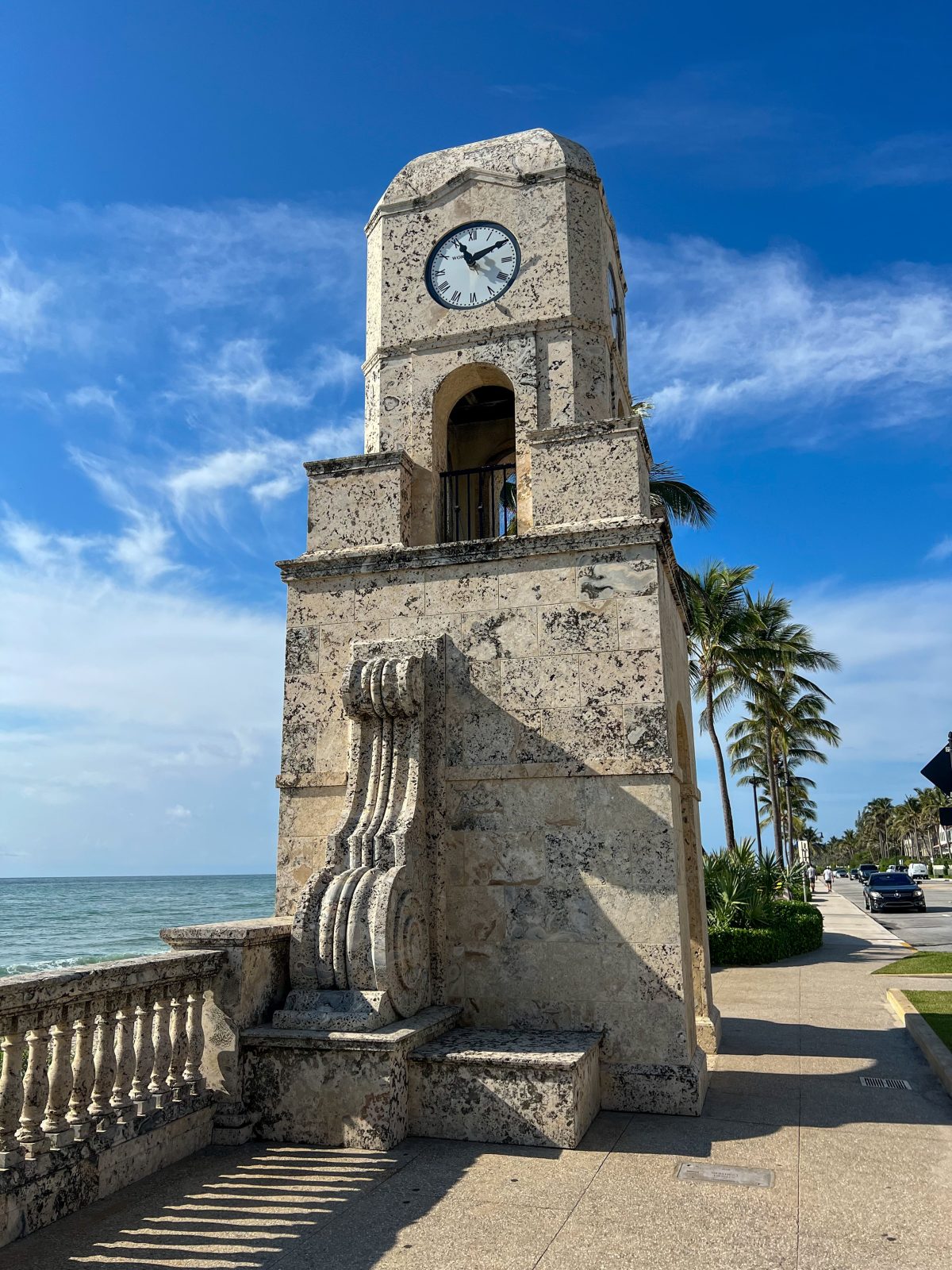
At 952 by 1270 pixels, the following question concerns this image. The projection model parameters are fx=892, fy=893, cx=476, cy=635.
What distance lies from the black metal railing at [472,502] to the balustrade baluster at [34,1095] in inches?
199

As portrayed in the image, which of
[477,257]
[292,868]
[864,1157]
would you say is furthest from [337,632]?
[864,1157]

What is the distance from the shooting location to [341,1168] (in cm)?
528

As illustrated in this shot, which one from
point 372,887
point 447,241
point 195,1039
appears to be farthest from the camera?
point 447,241

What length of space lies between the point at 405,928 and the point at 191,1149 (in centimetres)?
188

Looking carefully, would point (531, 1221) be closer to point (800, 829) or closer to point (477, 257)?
point (477, 257)

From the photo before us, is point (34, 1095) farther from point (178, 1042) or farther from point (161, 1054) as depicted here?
point (178, 1042)

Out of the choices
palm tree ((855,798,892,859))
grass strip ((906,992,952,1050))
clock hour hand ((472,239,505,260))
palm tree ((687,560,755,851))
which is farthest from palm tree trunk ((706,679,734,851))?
palm tree ((855,798,892,859))

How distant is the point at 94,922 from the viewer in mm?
59219

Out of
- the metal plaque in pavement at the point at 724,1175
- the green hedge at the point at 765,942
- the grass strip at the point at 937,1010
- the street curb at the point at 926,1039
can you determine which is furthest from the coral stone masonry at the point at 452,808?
the green hedge at the point at 765,942

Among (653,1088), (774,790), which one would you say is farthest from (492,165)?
(774,790)

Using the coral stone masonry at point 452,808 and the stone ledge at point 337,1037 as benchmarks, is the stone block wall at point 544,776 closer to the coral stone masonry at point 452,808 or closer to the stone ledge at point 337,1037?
the coral stone masonry at point 452,808

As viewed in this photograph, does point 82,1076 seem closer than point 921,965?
Yes

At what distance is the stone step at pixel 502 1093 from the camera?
18.4 ft

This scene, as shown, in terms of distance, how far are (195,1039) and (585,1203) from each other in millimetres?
2696
